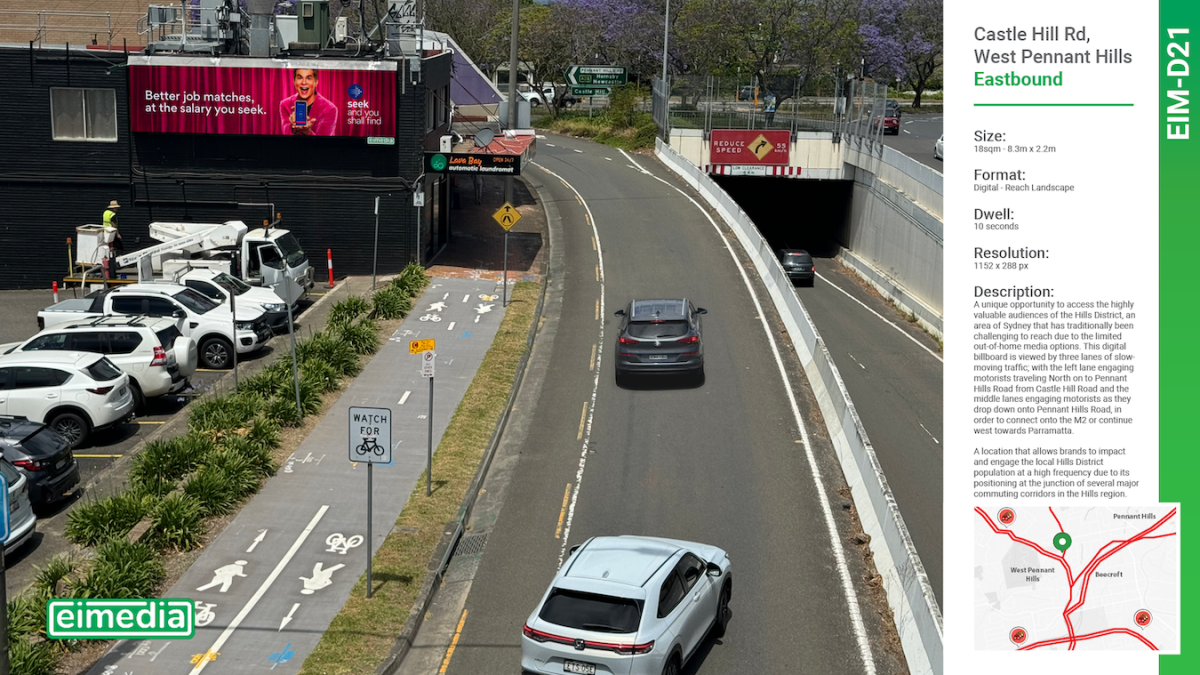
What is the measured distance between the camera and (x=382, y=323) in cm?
3044

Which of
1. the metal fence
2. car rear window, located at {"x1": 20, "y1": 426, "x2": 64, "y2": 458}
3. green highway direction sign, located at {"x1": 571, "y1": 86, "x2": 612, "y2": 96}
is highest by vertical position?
green highway direction sign, located at {"x1": 571, "y1": 86, "x2": 612, "y2": 96}

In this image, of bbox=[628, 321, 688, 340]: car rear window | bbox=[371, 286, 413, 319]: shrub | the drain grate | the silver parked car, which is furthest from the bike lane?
bbox=[628, 321, 688, 340]: car rear window

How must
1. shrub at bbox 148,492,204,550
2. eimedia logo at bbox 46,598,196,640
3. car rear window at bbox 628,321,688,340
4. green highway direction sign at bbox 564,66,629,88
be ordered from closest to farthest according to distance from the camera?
eimedia logo at bbox 46,598,196,640 → shrub at bbox 148,492,204,550 → car rear window at bbox 628,321,688,340 → green highway direction sign at bbox 564,66,629,88

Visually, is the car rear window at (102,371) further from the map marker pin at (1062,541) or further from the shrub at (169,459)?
the map marker pin at (1062,541)

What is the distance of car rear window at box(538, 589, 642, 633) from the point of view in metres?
12.4

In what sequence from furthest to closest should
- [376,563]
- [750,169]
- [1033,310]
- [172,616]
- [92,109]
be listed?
[750,169] → [92,109] → [376,563] → [172,616] → [1033,310]

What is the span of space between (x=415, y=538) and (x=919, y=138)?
5593 cm

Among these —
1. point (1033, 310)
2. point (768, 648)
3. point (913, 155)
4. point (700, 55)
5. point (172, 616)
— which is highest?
point (700, 55)

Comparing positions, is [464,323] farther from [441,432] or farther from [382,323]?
[441,432]

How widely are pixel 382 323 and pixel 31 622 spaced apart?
1698cm

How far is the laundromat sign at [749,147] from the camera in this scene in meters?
55.7

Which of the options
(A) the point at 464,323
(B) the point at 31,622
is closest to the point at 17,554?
(B) the point at 31,622

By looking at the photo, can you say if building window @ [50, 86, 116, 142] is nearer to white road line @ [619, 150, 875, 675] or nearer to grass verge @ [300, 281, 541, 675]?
grass verge @ [300, 281, 541, 675]

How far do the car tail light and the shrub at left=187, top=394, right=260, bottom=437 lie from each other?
11.2 ft
